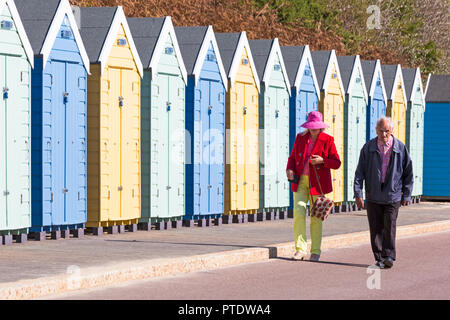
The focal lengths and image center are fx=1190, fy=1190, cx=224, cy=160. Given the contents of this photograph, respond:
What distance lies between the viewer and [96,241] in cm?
1569

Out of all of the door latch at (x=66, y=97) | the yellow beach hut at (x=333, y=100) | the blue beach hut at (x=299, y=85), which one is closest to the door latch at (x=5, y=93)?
the door latch at (x=66, y=97)

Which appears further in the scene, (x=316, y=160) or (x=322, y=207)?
(x=316, y=160)

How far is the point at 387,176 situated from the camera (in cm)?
1360

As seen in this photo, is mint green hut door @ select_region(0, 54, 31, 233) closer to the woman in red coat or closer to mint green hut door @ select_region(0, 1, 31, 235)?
mint green hut door @ select_region(0, 1, 31, 235)

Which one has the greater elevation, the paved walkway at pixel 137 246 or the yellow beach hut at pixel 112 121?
the yellow beach hut at pixel 112 121

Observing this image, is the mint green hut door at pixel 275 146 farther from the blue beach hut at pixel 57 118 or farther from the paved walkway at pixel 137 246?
the blue beach hut at pixel 57 118

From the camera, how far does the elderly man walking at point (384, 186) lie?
13555 mm

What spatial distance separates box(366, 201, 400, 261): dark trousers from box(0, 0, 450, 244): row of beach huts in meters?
4.51

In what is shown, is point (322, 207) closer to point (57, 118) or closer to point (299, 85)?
point (57, 118)

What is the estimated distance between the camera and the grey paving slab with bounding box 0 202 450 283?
1220cm

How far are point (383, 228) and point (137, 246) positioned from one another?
316 cm

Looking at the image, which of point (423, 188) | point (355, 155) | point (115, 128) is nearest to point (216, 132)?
point (115, 128)

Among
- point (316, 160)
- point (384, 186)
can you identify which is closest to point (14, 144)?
point (316, 160)

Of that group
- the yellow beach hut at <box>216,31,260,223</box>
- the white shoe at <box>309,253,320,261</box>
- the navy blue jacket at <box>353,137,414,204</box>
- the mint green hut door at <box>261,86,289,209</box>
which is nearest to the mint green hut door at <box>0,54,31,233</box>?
the white shoe at <box>309,253,320,261</box>
